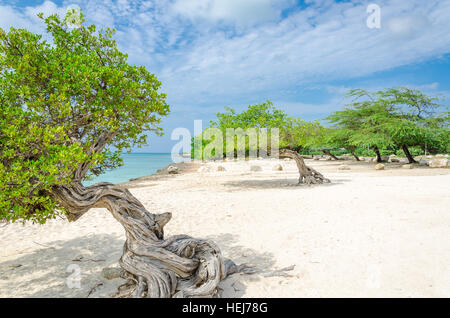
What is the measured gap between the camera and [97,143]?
16.0 feet

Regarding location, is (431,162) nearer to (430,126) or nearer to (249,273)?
(430,126)

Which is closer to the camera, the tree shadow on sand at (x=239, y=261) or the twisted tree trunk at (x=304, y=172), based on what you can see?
the tree shadow on sand at (x=239, y=261)

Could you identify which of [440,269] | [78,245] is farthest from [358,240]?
[78,245]

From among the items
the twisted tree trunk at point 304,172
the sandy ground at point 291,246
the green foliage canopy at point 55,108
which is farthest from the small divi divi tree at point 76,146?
the twisted tree trunk at point 304,172

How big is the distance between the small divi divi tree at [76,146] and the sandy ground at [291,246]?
802 mm

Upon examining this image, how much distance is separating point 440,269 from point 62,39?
8.34 meters

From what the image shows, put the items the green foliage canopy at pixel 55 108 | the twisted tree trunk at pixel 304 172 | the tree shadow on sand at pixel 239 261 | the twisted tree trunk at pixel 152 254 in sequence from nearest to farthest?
1. the green foliage canopy at pixel 55 108
2. the twisted tree trunk at pixel 152 254
3. the tree shadow on sand at pixel 239 261
4. the twisted tree trunk at pixel 304 172

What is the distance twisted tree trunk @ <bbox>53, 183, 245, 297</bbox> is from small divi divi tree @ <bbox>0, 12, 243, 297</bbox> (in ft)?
0.05

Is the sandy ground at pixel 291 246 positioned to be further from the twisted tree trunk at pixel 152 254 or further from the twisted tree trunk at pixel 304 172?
the twisted tree trunk at pixel 304 172

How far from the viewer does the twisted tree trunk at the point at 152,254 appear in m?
4.23

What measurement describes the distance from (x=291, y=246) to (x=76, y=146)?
200 inches

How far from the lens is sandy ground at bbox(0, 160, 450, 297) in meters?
4.45

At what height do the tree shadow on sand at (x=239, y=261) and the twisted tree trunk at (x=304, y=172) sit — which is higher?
the twisted tree trunk at (x=304, y=172)

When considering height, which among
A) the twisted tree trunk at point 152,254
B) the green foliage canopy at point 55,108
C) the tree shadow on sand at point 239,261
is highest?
the green foliage canopy at point 55,108
